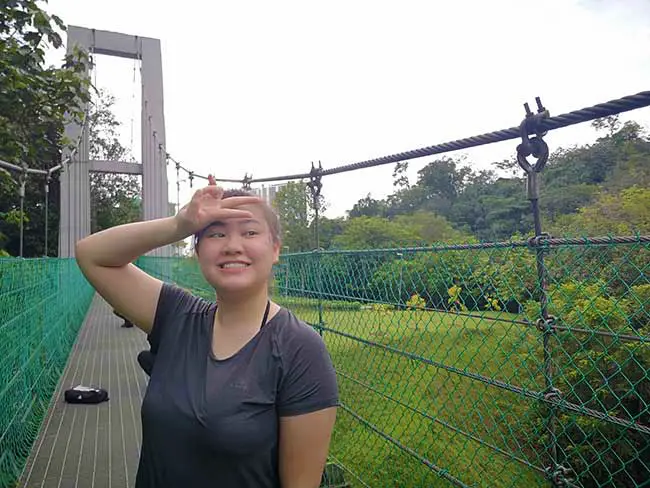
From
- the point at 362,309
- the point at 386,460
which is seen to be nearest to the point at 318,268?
the point at 362,309

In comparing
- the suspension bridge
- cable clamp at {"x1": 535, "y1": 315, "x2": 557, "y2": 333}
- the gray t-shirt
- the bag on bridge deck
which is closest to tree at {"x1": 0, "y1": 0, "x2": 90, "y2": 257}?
the suspension bridge

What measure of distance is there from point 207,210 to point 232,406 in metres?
0.37

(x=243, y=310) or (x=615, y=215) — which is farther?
(x=615, y=215)

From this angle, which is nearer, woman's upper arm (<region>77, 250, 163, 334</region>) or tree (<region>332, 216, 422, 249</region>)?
woman's upper arm (<region>77, 250, 163, 334</region>)

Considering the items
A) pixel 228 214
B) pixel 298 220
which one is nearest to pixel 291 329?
pixel 228 214

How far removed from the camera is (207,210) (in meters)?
1.05

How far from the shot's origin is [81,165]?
61.6 feet

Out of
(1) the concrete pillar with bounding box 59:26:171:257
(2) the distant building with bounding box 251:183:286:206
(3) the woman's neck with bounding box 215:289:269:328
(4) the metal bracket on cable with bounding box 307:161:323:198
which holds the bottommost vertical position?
(3) the woman's neck with bounding box 215:289:269:328

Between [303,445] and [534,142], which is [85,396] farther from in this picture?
[534,142]

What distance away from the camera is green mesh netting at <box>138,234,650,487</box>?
1.29 m

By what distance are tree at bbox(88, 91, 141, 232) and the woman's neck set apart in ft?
80.9

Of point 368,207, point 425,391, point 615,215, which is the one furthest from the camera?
point 368,207

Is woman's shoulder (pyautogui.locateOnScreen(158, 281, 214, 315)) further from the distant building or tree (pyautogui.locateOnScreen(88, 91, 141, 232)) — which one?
tree (pyautogui.locateOnScreen(88, 91, 141, 232))

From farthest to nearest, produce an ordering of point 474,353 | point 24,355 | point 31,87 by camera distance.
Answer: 1. point 31,87
2. point 24,355
3. point 474,353
